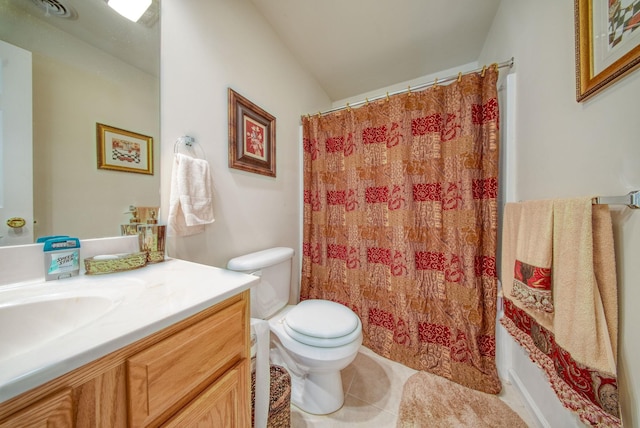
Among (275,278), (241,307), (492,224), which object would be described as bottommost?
(275,278)

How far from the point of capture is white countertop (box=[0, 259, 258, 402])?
29 centimetres

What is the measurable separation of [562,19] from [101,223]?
188 centimetres

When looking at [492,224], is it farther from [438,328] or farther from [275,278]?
[275,278]

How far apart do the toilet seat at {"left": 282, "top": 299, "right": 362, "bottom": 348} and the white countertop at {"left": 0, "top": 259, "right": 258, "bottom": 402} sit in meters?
0.53

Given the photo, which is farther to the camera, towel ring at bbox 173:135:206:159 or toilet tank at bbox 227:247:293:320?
toilet tank at bbox 227:247:293:320

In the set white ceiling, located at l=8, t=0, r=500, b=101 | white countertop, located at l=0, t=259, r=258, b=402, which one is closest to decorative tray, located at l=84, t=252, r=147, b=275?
white countertop, located at l=0, t=259, r=258, b=402

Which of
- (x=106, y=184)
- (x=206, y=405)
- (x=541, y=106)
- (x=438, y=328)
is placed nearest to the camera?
(x=206, y=405)

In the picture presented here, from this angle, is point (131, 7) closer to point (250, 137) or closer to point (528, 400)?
point (250, 137)

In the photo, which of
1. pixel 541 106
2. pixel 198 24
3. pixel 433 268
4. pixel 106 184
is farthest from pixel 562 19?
pixel 106 184

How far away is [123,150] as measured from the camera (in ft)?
2.55

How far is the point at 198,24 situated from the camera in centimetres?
100

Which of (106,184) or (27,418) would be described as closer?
(27,418)

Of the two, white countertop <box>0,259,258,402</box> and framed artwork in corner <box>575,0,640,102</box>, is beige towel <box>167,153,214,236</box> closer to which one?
white countertop <box>0,259,258,402</box>

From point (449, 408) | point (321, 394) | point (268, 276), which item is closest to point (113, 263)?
point (268, 276)
